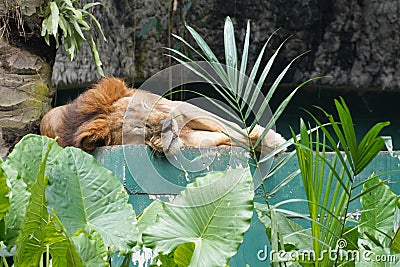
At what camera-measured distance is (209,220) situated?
1344 millimetres

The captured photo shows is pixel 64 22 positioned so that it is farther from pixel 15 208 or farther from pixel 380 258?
pixel 380 258

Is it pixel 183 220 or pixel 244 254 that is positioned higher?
pixel 183 220

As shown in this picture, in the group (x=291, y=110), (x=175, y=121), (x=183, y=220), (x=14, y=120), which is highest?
(x=183, y=220)

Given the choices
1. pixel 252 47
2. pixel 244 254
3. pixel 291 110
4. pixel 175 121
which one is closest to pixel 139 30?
pixel 252 47

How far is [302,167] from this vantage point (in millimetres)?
1498

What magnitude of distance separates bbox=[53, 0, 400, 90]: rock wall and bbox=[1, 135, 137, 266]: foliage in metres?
3.12

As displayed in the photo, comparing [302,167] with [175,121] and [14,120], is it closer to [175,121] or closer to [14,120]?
[175,121]

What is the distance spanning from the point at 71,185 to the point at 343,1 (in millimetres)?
3432

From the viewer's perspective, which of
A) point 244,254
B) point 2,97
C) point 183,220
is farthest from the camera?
point 2,97

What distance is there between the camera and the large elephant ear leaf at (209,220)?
129 centimetres

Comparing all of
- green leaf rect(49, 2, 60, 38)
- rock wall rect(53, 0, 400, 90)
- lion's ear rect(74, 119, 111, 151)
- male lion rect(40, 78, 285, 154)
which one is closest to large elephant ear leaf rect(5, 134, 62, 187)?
male lion rect(40, 78, 285, 154)

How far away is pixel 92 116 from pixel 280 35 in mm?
2096

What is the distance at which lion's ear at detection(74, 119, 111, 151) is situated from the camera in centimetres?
262

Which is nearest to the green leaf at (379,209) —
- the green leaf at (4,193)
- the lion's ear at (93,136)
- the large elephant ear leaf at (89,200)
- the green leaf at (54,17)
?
the large elephant ear leaf at (89,200)
